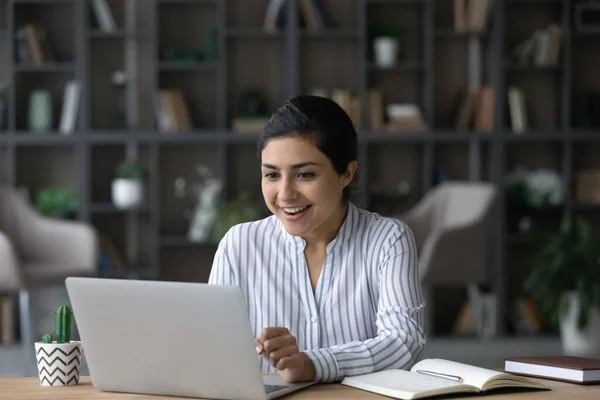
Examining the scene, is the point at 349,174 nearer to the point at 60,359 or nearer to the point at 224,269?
the point at 224,269

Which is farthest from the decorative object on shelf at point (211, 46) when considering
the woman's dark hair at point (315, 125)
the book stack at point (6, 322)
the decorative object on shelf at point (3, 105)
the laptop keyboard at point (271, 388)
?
the laptop keyboard at point (271, 388)

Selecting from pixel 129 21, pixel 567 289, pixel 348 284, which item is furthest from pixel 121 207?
pixel 348 284

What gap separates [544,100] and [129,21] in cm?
270

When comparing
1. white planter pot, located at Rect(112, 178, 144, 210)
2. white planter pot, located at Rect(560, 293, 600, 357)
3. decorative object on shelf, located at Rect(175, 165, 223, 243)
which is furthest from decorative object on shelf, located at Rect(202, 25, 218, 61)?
white planter pot, located at Rect(560, 293, 600, 357)

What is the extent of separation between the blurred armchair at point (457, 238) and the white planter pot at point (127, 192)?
1.66m

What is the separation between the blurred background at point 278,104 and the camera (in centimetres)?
684

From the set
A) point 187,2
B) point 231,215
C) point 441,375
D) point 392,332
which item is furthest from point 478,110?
point 441,375

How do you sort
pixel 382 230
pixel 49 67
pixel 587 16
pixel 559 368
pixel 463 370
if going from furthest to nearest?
pixel 587 16, pixel 49 67, pixel 382 230, pixel 559 368, pixel 463 370

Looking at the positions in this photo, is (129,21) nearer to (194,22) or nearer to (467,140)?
(194,22)

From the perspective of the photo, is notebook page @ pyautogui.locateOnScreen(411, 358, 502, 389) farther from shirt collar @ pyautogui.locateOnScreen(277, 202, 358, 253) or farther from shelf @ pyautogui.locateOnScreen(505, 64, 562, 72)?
shelf @ pyautogui.locateOnScreen(505, 64, 562, 72)

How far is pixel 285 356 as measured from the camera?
6.62 feet

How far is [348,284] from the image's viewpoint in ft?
8.18

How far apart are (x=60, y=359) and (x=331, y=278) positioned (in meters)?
0.68

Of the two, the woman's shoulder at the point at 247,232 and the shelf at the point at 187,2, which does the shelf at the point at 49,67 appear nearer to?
the shelf at the point at 187,2
